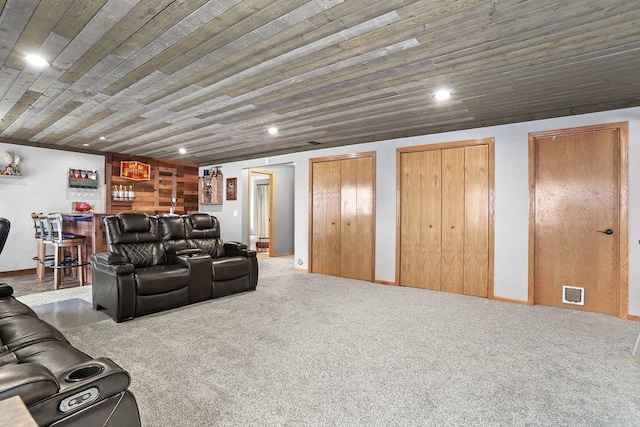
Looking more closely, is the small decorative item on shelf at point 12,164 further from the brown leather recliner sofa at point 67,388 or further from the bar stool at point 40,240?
the brown leather recliner sofa at point 67,388

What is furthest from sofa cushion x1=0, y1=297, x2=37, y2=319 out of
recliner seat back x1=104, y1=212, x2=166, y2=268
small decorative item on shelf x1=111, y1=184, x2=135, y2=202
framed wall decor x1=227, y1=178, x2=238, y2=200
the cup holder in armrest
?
framed wall decor x1=227, y1=178, x2=238, y2=200

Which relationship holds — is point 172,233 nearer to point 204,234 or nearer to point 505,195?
point 204,234

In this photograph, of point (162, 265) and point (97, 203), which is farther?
point (97, 203)

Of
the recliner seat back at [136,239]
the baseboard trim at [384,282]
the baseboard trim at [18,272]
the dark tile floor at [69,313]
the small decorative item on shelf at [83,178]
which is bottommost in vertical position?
the dark tile floor at [69,313]

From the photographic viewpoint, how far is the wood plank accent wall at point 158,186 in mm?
7074

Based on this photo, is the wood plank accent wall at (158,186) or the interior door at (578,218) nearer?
the interior door at (578,218)

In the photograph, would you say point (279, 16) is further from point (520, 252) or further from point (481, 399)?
point (520, 252)

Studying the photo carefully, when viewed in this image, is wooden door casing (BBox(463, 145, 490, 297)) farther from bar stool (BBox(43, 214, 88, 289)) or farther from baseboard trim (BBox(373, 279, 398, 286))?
bar stool (BBox(43, 214, 88, 289))

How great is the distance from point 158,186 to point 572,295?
8077 millimetres

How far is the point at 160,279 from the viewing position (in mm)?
3666

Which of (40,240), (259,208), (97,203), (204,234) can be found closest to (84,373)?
(204,234)

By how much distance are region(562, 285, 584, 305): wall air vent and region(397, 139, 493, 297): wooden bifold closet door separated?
84cm

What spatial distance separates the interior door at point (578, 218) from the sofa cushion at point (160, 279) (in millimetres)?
4428

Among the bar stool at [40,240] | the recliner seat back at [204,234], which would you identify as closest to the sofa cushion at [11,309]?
the recliner seat back at [204,234]
